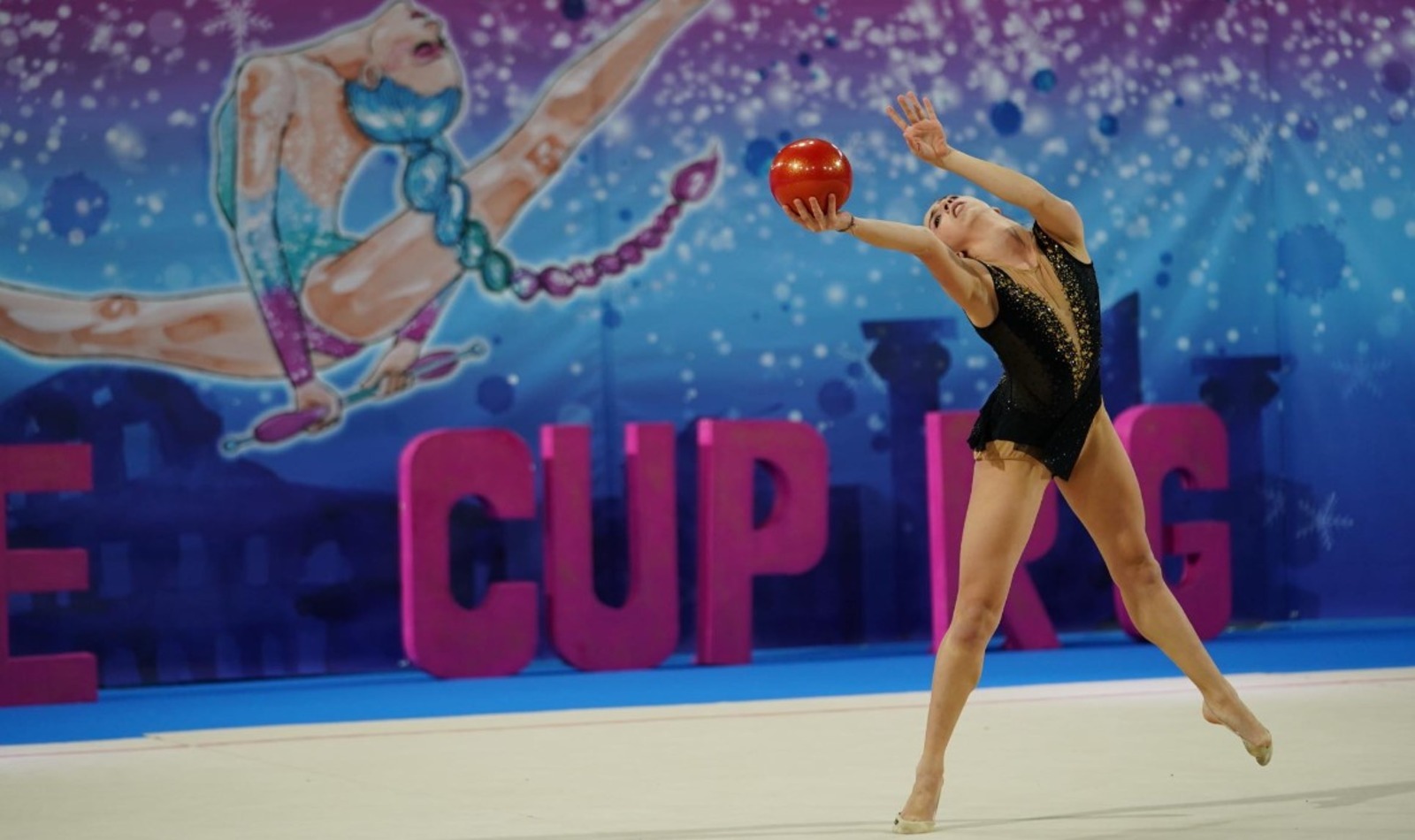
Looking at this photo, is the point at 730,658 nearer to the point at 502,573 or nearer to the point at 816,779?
the point at 502,573

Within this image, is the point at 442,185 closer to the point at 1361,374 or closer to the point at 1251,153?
the point at 1251,153

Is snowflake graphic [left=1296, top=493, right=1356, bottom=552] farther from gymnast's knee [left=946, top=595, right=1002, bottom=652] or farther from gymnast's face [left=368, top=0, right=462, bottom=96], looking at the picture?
gymnast's knee [left=946, top=595, right=1002, bottom=652]

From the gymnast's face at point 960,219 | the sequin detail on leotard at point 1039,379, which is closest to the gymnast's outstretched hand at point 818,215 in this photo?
the sequin detail on leotard at point 1039,379

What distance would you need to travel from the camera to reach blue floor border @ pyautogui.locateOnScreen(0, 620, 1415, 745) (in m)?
7.43

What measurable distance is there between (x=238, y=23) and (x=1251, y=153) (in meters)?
4.90

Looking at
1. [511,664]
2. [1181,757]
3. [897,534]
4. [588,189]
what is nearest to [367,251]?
[588,189]

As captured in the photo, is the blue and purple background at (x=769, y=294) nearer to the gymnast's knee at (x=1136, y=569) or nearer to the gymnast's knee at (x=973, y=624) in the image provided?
the gymnast's knee at (x=1136, y=569)

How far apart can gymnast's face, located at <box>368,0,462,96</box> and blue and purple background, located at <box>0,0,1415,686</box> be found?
87 millimetres

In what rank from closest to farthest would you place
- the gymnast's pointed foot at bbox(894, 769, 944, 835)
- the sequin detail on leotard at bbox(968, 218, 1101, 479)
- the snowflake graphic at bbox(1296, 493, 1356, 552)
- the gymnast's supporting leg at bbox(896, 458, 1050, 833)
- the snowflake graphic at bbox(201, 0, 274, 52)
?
the gymnast's pointed foot at bbox(894, 769, 944, 835) → the gymnast's supporting leg at bbox(896, 458, 1050, 833) → the sequin detail on leotard at bbox(968, 218, 1101, 479) → the snowflake graphic at bbox(201, 0, 274, 52) → the snowflake graphic at bbox(1296, 493, 1356, 552)

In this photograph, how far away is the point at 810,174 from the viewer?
4.44m

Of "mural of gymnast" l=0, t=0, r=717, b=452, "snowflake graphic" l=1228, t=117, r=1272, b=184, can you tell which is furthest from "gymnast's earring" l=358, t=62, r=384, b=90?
"snowflake graphic" l=1228, t=117, r=1272, b=184

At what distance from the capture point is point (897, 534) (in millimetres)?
9555

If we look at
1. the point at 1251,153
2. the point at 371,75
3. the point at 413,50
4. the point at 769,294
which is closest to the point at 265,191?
the point at 371,75

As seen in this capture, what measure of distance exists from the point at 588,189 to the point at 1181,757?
14.7ft
